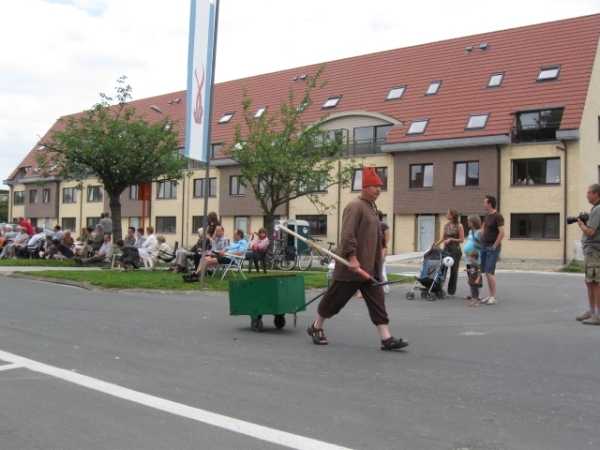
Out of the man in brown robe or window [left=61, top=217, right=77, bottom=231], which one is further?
window [left=61, top=217, right=77, bottom=231]

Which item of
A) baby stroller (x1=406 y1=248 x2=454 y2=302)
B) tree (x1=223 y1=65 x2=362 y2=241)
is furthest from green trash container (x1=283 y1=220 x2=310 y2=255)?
baby stroller (x1=406 y1=248 x2=454 y2=302)

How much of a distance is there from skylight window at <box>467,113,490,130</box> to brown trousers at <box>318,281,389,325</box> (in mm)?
26405

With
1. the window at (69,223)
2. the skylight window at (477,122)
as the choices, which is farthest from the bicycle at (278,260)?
the window at (69,223)

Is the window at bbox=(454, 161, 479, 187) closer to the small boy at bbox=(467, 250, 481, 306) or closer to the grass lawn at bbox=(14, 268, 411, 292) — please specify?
the grass lawn at bbox=(14, 268, 411, 292)

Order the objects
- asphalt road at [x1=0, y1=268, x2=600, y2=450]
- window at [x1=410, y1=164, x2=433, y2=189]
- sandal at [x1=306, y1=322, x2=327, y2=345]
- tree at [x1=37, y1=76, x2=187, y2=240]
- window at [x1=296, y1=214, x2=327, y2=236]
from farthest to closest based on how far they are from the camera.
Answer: window at [x1=296, y1=214, x2=327, y2=236] → window at [x1=410, y1=164, x2=433, y2=189] → tree at [x1=37, y1=76, x2=187, y2=240] → sandal at [x1=306, y1=322, x2=327, y2=345] → asphalt road at [x1=0, y1=268, x2=600, y2=450]

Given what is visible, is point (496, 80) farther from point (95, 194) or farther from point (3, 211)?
point (3, 211)

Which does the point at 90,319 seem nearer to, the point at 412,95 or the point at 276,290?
the point at 276,290

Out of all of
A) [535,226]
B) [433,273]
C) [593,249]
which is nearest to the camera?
[593,249]

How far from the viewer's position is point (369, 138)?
37.1m

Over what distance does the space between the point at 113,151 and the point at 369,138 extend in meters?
20.0

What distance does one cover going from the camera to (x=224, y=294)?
44.1ft

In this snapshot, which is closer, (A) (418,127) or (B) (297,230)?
(B) (297,230)

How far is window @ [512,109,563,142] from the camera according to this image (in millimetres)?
30594

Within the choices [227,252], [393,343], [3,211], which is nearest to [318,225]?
[227,252]
